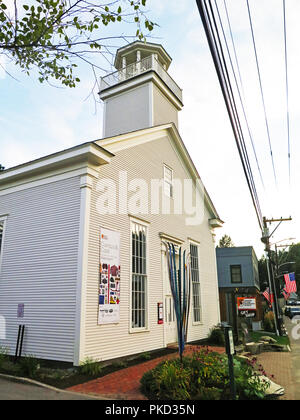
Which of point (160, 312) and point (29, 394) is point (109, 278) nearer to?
point (160, 312)

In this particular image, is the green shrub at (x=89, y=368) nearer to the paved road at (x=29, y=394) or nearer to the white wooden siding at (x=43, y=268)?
the white wooden siding at (x=43, y=268)

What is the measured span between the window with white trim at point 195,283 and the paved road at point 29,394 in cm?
848

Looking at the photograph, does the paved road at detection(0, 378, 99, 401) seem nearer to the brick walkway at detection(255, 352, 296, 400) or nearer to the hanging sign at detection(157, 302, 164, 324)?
the brick walkway at detection(255, 352, 296, 400)

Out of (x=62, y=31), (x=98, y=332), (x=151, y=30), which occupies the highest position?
(x=62, y=31)

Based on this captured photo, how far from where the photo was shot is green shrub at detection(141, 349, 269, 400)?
5.45 m

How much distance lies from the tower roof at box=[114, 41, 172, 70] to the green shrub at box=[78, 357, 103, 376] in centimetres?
1452

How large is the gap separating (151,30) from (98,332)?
22.5 ft

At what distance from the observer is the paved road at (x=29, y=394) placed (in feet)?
17.8

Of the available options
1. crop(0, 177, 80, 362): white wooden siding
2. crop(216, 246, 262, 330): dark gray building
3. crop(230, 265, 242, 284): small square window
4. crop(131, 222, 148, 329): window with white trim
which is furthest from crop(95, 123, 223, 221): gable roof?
crop(230, 265, 242, 284): small square window

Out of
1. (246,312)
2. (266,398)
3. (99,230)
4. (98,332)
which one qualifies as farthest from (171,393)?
(246,312)

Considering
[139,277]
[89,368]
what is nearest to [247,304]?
[139,277]

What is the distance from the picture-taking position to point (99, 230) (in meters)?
8.79

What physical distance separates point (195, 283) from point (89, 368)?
7575 mm

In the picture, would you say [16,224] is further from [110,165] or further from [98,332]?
[98,332]
